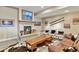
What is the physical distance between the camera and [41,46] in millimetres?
1437

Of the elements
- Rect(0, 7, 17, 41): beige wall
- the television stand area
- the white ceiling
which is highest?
the white ceiling

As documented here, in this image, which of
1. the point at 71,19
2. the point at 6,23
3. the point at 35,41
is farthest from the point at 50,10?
the point at 6,23

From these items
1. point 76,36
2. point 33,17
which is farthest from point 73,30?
point 33,17

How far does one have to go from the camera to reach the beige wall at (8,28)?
136cm

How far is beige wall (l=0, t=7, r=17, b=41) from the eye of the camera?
1.36m

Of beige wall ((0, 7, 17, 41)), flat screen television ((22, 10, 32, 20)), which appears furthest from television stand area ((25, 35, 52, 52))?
flat screen television ((22, 10, 32, 20))

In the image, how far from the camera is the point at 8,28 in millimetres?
1410

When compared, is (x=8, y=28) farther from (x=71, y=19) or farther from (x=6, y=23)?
(x=71, y=19)

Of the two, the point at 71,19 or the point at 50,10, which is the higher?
the point at 50,10

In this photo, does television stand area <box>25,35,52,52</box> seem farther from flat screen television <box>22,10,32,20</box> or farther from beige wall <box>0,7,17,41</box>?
flat screen television <box>22,10,32,20</box>

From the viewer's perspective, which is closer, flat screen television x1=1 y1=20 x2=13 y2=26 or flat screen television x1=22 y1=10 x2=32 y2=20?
flat screen television x1=1 y1=20 x2=13 y2=26

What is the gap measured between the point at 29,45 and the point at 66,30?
26.0 inches

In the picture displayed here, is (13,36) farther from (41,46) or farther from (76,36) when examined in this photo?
(76,36)

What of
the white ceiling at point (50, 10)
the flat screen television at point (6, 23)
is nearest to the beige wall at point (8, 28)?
the flat screen television at point (6, 23)
